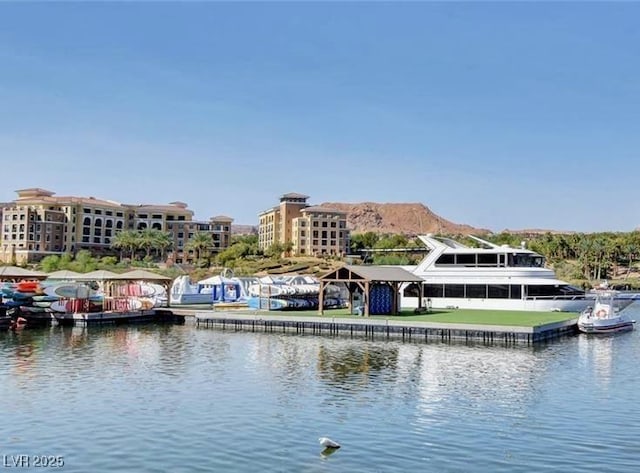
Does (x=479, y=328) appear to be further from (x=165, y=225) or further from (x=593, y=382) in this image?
(x=165, y=225)

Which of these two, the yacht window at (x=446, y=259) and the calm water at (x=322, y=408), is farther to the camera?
the yacht window at (x=446, y=259)

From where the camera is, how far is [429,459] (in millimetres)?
14508

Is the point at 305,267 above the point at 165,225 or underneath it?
underneath

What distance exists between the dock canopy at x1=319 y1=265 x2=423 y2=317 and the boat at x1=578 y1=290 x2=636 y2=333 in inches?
389

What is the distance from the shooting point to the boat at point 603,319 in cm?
3903

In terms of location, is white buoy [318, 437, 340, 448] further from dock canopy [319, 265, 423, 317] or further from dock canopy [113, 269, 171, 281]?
dock canopy [113, 269, 171, 281]

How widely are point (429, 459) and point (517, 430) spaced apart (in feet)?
11.8

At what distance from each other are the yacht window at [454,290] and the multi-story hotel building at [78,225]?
95.9 metres

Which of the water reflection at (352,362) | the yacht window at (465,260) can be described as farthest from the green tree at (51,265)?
the water reflection at (352,362)

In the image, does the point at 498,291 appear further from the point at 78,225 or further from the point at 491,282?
the point at 78,225

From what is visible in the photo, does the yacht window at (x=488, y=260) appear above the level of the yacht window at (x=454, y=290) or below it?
above

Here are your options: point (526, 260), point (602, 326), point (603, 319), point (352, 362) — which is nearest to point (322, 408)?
point (352, 362)

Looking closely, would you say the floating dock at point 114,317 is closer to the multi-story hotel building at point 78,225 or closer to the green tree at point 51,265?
the green tree at point 51,265

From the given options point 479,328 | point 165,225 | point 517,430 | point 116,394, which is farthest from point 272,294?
point 165,225
